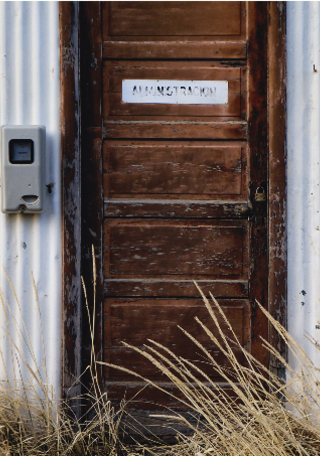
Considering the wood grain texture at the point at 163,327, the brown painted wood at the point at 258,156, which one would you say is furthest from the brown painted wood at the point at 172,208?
the wood grain texture at the point at 163,327

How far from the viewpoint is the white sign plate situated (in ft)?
6.93

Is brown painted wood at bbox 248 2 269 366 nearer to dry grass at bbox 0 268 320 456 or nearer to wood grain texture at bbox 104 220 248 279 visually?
wood grain texture at bbox 104 220 248 279

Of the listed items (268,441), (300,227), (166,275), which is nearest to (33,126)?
(166,275)

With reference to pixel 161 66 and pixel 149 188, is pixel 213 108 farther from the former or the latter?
pixel 149 188

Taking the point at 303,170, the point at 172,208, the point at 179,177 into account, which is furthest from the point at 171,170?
the point at 303,170

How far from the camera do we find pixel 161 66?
6.92 feet

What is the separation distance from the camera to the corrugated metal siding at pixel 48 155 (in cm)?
202

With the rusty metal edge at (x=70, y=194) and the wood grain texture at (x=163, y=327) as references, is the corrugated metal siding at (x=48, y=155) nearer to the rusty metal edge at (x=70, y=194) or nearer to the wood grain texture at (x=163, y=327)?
the rusty metal edge at (x=70, y=194)

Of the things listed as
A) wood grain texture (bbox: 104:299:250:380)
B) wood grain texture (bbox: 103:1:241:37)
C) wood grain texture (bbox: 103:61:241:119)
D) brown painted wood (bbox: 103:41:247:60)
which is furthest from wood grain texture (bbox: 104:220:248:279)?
wood grain texture (bbox: 103:1:241:37)

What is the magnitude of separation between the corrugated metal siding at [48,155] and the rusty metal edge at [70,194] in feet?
0.13

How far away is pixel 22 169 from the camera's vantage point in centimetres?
194

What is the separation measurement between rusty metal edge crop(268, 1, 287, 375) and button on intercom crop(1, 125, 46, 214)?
1.19 meters

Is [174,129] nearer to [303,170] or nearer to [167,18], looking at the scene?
[167,18]

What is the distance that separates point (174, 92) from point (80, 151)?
1.96 feet
